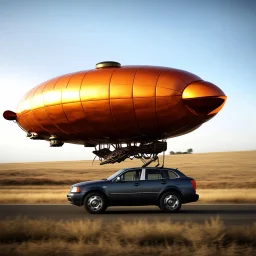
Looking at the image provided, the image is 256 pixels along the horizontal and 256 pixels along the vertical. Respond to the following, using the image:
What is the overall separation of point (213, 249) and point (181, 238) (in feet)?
3.71

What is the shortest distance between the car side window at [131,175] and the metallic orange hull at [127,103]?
174 centimetres

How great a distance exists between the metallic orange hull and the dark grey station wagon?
6.16ft

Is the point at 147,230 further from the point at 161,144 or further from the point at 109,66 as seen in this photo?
the point at 109,66

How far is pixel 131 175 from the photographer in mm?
14969

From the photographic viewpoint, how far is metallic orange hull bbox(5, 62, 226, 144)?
49.9 feet

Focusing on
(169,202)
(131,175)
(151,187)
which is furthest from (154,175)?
(169,202)

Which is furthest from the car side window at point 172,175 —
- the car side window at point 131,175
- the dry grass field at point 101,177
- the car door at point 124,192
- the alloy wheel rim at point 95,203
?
the dry grass field at point 101,177

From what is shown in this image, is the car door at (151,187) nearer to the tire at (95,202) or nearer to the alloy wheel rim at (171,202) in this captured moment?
the alloy wheel rim at (171,202)

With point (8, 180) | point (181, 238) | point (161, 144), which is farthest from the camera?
point (8, 180)

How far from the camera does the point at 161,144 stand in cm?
1694

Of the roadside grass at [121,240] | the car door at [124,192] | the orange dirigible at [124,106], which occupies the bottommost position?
the roadside grass at [121,240]

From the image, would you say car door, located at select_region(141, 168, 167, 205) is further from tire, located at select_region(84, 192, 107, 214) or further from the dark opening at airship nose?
the dark opening at airship nose

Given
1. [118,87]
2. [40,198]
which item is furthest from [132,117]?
[40,198]

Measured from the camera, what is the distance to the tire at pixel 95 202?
574 inches
